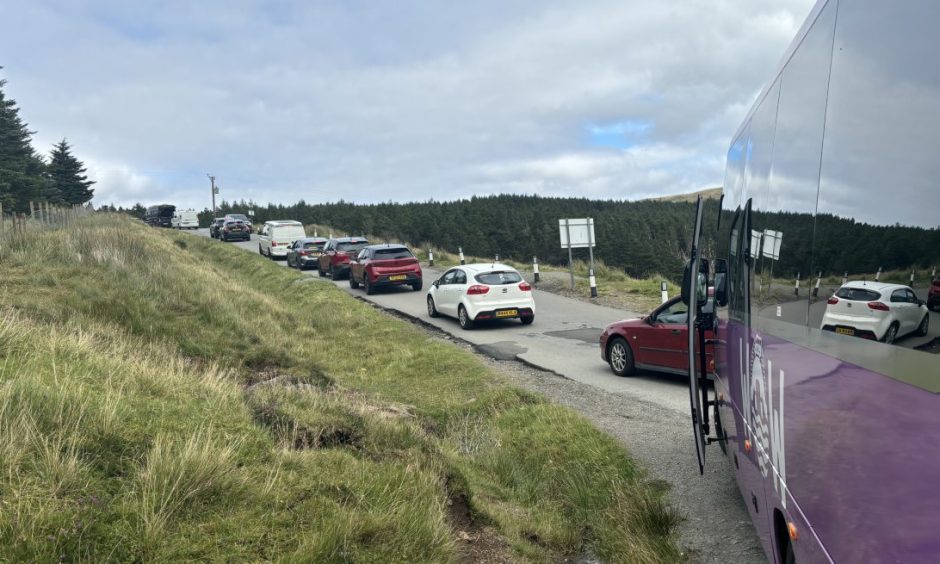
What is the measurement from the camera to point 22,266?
13.0 meters

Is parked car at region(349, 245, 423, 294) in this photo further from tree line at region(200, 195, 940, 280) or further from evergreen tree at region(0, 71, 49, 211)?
evergreen tree at region(0, 71, 49, 211)

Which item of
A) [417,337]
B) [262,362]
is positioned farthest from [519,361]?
[262,362]

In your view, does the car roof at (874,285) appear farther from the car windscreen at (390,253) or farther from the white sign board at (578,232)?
the car windscreen at (390,253)

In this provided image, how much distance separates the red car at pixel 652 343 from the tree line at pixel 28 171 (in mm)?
42498

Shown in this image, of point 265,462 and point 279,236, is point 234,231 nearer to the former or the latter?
point 279,236

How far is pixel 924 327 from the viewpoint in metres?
1.98

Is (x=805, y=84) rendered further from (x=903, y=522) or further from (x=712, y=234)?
(x=712, y=234)

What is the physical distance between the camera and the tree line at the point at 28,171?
157 feet

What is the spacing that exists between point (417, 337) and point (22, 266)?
25.2ft

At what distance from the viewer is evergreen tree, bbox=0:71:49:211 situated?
47094mm

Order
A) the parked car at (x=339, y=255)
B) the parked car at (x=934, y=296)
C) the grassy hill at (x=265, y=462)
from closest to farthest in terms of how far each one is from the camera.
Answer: the parked car at (x=934, y=296)
the grassy hill at (x=265, y=462)
the parked car at (x=339, y=255)

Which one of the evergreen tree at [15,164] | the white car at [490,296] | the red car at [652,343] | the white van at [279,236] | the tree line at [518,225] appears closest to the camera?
the red car at [652,343]

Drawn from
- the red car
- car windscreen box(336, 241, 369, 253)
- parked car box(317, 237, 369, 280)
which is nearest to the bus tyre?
the red car

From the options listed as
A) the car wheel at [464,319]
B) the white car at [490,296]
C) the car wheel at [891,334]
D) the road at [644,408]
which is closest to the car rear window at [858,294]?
the car wheel at [891,334]
